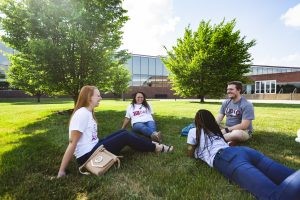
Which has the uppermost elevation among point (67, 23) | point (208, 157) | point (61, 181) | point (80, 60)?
point (67, 23)

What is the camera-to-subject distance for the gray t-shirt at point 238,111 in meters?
6.87

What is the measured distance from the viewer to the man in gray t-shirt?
22.1 ft

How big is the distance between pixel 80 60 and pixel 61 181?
1006 centimetres

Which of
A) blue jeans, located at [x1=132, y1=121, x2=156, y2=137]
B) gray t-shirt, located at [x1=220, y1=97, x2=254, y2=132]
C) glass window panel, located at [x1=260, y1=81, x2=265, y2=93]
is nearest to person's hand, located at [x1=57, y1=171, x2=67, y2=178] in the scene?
blue jeans, located at [x1=132, y1=121, x2=156, y2=137]

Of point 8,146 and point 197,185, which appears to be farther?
point 8,146

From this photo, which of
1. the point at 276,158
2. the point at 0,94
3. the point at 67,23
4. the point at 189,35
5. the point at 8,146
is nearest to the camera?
the point at 276,158

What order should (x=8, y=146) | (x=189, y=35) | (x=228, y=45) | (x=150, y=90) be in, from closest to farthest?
1. (x=8, y=146)
2. (x=228, y=45)
3. (x=189, y=35)
4. (x=150, y=90)

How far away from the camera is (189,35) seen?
3247 cm

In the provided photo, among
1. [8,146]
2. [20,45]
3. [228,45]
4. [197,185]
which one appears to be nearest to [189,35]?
[228,45]

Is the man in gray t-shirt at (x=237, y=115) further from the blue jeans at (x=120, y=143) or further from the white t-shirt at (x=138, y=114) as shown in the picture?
the white t-shirt at (x=138, y=114)

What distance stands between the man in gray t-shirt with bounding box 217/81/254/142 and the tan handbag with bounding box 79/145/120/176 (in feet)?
9.87

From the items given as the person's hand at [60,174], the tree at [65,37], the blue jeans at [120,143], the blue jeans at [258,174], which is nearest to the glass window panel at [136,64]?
the tree at [65,37]

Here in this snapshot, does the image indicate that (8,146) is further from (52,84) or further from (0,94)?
(0,94)

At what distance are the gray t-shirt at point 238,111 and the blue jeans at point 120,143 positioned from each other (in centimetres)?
232
